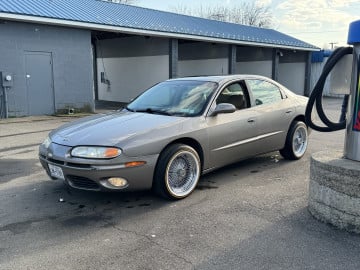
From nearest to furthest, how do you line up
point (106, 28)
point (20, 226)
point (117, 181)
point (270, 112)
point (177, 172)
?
point (20, 226) < point (117, 181) < point (177, 172) < point (270, 112) < point (106, 28)

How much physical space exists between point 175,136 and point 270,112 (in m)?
2.08

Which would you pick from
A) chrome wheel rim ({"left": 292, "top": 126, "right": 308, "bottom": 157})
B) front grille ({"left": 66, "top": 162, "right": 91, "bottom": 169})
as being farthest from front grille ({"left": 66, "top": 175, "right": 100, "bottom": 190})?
chrome wheel rim ({"left": 292, "top": 126, "right": 308, "bottom": 157})

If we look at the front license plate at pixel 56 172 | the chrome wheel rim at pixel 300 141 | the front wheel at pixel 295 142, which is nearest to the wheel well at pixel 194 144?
the front license plate at pixel 56 172

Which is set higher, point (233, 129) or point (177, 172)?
point (233, 129)

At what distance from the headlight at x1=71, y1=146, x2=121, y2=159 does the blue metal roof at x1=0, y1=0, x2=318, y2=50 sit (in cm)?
1036

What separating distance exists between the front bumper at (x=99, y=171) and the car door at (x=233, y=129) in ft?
3.43

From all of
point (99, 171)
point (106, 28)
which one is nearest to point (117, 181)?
point (99, 171)

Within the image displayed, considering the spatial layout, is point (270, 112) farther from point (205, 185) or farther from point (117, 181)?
point (117, 181)

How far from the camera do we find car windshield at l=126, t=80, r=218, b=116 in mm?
5012

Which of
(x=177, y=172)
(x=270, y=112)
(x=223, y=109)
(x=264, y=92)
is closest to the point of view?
(x=177, y=172)

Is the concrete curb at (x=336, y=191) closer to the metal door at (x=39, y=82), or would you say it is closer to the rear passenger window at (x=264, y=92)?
the rear passenger window at (x=264, y=92)

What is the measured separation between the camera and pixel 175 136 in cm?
448

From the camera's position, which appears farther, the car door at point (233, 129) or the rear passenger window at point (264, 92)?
the rear passenger window at point (264, 92)

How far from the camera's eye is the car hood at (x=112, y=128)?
419cm
